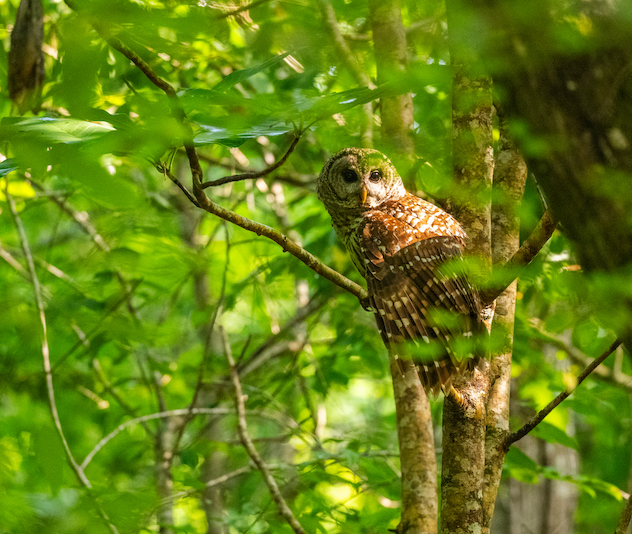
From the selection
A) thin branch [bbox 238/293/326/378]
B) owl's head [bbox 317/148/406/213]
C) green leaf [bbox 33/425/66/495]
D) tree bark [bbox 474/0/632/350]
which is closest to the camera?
tree bark [bbox 474/0/632/350]

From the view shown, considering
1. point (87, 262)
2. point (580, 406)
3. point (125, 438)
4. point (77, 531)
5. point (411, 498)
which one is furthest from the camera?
point (125, 438)

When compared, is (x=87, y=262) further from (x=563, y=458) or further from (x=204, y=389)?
(x=563, y=458)

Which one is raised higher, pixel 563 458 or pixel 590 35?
pixel 563 458

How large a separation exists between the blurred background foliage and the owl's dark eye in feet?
1.27

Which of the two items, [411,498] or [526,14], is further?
[411,498]

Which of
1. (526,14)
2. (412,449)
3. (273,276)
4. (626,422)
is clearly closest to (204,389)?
(273,276)

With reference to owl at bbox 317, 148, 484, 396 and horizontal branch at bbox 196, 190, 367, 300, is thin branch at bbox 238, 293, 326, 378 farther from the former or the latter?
horizontal branch at bbox 196, 190, 367, 300

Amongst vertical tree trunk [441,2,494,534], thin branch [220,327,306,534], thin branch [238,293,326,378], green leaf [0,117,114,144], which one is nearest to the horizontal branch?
green leaf [0,117,114,144]

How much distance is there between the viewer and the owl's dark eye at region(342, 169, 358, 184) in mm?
3477

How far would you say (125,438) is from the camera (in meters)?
4.39

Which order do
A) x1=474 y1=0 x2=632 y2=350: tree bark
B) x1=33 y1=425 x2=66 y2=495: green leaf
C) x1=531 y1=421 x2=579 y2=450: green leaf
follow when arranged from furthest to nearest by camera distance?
x1=531 y1=421 x2=579 y2=450: green leaf
x1=33 y1=425 x2=66 y2=495: green leaf
x1=474 y1=0 x2=632 y2=350: tree bark

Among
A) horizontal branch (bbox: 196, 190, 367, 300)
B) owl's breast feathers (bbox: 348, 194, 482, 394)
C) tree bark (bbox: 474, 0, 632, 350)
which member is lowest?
tree bark (bbox: 474, 0, 632, 350)

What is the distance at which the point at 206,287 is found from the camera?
4.71 metres

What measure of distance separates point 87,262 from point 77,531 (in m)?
1.14
